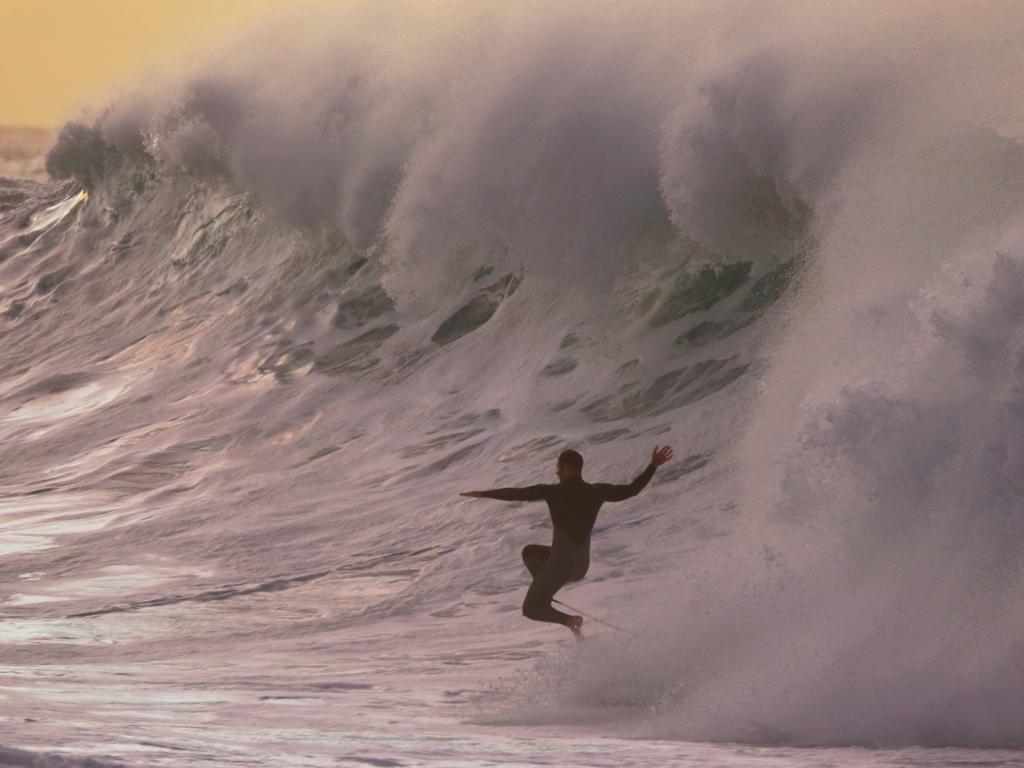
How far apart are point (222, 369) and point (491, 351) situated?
2.91 meters

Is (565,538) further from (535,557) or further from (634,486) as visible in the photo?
(634,486)

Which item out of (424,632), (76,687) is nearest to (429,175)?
(424,632)

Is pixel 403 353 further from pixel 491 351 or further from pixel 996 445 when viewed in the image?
pixel 996 445

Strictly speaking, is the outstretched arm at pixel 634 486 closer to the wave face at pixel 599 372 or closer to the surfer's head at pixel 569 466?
the surfer's head at pixel 569 466

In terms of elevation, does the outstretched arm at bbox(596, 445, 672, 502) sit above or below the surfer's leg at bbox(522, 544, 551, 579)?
above

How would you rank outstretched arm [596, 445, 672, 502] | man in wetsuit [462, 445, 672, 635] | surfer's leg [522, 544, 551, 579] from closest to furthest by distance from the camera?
outstretched arm [596, 445, 672, 502] → man in wetsuit [462, 445, 672, 635] → surfer's leg [522, 544, 551, 579]

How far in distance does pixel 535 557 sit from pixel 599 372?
4085 millimetres

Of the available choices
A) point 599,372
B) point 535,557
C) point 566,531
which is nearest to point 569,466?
point 566,531

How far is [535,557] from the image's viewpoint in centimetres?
611

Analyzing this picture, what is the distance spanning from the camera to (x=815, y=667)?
488cm

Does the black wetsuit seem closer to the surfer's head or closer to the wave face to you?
the surfer's head

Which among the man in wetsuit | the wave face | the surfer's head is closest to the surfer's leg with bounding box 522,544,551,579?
the man in wetsuit

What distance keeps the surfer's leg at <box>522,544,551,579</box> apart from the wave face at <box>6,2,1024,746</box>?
42cm

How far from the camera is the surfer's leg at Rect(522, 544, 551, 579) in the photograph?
607 cm
